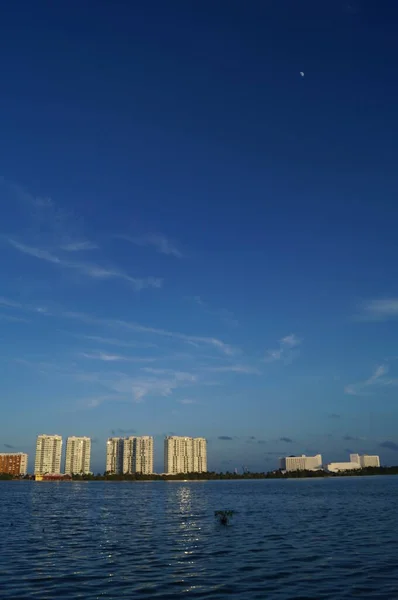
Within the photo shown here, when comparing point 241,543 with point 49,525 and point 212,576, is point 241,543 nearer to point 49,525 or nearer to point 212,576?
point 212,576

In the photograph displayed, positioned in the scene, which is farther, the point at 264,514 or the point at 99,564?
the point at 264,514

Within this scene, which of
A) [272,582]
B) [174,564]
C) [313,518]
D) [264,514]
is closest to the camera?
[272,582]

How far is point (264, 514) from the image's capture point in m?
Answer: 74.1

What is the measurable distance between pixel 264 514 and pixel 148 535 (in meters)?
29.0

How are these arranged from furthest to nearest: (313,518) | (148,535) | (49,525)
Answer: (313,518), (49,525), (148,535)

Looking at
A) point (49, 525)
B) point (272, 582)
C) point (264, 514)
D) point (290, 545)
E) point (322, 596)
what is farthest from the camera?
point (264, 514)

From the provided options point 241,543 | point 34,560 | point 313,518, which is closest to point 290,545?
point 241,543

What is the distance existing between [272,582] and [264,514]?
47.9 m

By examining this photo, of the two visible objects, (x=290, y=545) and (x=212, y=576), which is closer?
(x=212, y=576)

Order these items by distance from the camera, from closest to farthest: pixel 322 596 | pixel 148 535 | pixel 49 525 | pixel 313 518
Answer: pixel 322 596 < pixel 148 535 < pixel 49 525 < pixel 313 518

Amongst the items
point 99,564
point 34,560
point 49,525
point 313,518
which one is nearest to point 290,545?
point 99,564

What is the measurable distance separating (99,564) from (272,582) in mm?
12888

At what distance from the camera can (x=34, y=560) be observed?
3694 cm

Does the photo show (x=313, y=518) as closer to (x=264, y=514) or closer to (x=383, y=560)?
(x=264, y=514)
